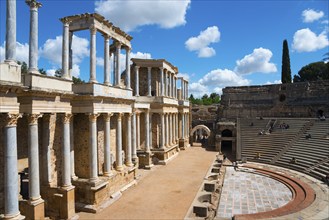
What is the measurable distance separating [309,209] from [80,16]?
16687 mm

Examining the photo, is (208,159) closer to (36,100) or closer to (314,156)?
(314,156)

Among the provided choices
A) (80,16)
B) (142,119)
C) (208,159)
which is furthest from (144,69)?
(80,16)

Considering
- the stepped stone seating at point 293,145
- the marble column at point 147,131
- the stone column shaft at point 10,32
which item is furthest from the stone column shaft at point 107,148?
the stepped stone seating at point 293,145

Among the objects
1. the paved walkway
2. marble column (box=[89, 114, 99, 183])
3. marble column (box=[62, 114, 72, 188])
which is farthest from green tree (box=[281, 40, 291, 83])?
marble column (box=[62, 114, 72, 188])

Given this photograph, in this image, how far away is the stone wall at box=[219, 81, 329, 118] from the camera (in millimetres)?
39406

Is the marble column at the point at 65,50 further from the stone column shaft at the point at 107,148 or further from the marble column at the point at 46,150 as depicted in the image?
the stone column shaft at the point at 107,148

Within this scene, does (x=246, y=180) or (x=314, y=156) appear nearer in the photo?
(x=246, y=180)

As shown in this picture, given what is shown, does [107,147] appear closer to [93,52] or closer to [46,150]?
[46,150]

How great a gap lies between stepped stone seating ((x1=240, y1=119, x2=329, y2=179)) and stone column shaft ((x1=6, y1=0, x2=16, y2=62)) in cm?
2151

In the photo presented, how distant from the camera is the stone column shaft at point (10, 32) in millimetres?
9180

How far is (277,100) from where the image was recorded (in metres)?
43.3

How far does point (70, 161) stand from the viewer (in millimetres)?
14516

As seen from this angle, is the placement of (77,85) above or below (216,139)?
above

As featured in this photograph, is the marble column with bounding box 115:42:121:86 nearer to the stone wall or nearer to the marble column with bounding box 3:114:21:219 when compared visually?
the marble column with bounding box 3:114:21:219
